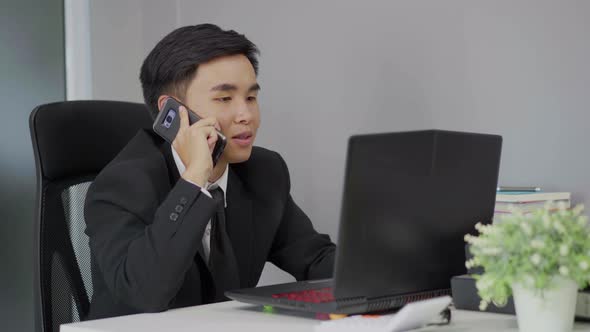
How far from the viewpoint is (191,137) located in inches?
69.7

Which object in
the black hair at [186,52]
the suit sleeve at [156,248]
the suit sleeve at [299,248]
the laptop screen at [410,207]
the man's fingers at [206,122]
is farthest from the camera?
the suit sleeve at [299,248]

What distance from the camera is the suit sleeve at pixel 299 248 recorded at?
2.01 m

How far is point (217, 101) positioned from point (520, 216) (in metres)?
0.88

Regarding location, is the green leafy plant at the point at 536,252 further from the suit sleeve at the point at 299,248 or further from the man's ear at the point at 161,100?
Result: the man's ear at the point at 161,100

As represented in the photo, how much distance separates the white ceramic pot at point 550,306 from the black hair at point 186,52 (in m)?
0.95

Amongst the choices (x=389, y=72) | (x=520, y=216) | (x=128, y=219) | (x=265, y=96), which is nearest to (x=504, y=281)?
(x=520, y=216)

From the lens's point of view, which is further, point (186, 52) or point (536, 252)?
point (186, 52)

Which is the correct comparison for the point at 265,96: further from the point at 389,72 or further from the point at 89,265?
the point at 89,265

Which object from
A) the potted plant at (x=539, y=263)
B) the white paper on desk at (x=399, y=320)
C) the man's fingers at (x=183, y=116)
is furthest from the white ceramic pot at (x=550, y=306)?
the man's fingers at (x=183, y=116)

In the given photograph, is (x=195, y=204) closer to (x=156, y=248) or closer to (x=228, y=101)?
(x=156, y=248)

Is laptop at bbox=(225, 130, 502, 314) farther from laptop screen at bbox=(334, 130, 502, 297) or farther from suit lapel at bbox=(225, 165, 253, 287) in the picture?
suit lapel at bbox=(225, 165, 253, 287)

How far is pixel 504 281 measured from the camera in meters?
1.14

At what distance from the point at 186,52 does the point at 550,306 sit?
103 centimetres

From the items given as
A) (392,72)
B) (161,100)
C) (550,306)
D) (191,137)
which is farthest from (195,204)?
(392,72)
